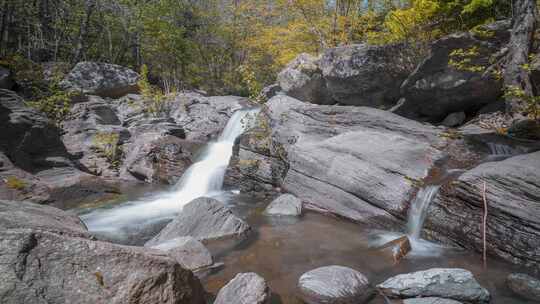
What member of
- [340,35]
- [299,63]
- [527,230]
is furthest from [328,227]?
[340,35]

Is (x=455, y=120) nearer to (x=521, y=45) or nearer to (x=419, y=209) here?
(x=521, y=45)

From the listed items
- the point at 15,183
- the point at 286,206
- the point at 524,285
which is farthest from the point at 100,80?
the point at 524,285

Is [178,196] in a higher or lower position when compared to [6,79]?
lower

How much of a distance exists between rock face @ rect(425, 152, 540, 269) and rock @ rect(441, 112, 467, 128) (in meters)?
4.17

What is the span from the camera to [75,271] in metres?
2.81

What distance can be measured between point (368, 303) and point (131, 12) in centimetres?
2317

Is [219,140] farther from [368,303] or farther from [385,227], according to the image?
[368,303]

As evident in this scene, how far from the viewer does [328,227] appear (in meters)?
6.96

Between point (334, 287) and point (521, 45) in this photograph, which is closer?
point (334, 287)

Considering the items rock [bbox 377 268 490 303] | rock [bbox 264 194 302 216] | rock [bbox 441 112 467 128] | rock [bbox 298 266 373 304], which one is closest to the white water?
rock [bbox 264 194 302 216]

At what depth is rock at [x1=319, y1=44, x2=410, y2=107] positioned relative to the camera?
9938 millimetres

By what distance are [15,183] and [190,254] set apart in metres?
5.64

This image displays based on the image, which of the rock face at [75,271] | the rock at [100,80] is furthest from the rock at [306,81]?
the rock at [100,80]

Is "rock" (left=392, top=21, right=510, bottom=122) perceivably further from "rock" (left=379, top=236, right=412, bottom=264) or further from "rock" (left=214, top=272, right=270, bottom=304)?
"rock" (left=214, top=272, right=270, bottom=304)
